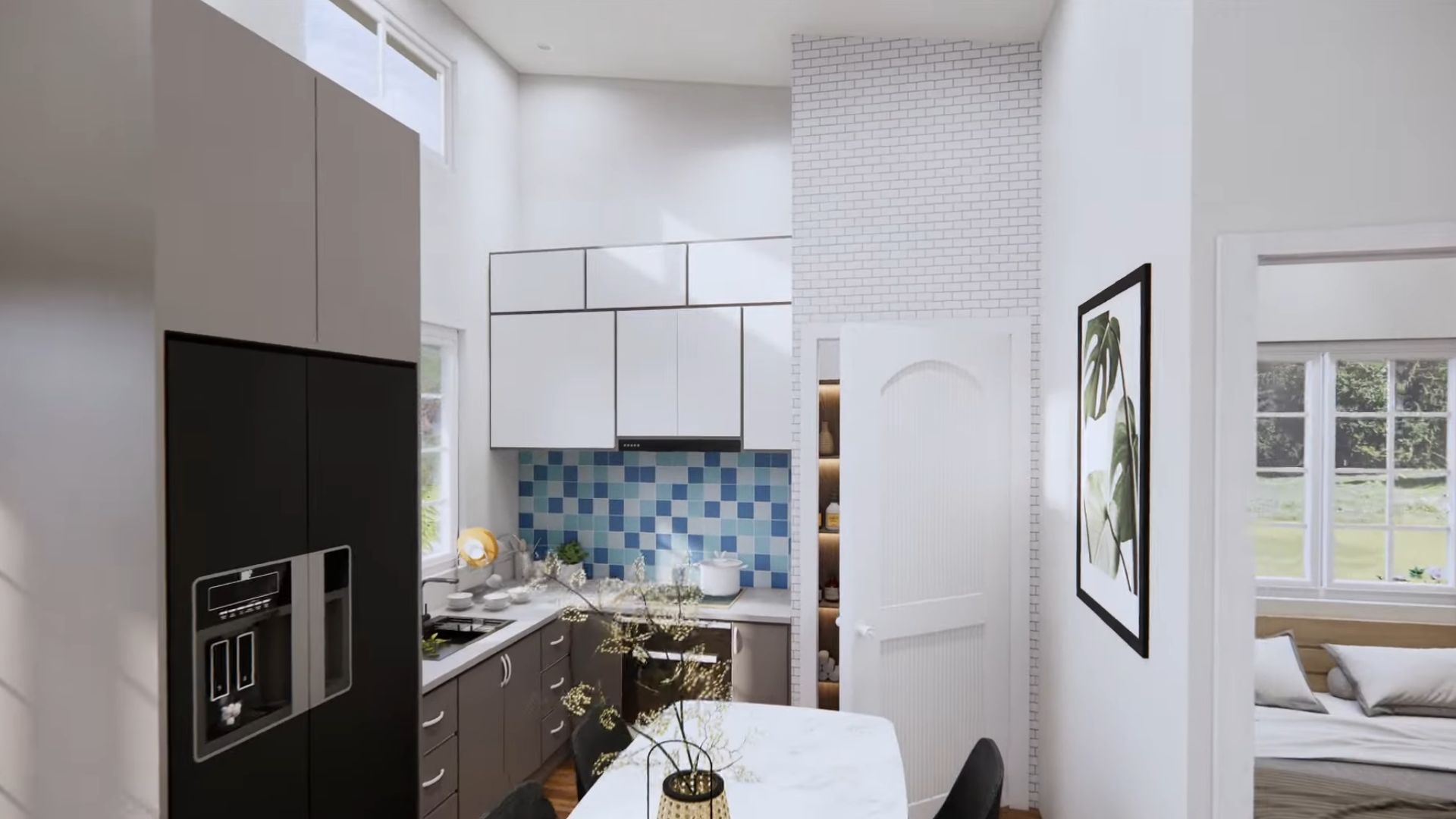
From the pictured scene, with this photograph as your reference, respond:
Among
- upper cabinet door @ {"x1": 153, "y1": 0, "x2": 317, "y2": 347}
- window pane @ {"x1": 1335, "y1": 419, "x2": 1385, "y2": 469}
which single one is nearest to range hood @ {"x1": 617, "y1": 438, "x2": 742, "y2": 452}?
upper cabinet door @ {"x1": 153, "y1": 0, "x2": 317, "y2": 347}

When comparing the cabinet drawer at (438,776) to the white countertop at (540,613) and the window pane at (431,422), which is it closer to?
the white countertop at (540,613)

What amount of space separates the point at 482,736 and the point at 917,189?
2.95 m

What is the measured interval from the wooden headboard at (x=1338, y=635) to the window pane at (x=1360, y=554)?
0.23 metres

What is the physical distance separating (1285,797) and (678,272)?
3101 millimetres

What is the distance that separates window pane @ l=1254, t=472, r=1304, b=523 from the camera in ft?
12.3

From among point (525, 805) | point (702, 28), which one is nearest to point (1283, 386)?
point (702, 28)

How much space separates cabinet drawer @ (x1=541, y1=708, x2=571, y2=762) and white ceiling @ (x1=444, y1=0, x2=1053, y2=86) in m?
3.27

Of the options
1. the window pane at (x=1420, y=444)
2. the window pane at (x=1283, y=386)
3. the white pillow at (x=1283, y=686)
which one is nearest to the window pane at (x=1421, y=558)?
the window pane at (x=1420, y=444)

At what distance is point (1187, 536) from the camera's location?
159 centimetres

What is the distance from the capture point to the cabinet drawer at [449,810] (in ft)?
8.77

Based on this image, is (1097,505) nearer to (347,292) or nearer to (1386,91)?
(1386,91)

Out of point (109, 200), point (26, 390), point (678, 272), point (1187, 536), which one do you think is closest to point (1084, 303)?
point (1187, 536)

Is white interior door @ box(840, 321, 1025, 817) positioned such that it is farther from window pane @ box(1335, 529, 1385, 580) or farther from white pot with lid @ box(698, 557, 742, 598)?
window pane @ box(1335, 529, 1385, 580)

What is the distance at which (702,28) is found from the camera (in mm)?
3525
